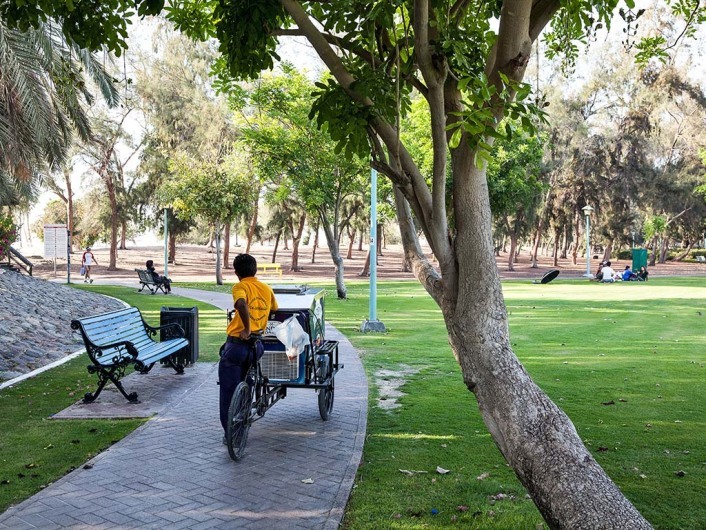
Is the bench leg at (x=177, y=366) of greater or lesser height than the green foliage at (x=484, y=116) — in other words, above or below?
below

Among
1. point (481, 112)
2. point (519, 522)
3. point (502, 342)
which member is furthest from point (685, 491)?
point (481, 112)

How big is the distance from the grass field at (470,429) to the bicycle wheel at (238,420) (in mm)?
1085

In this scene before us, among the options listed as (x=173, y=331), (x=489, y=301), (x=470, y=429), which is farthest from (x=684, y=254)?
(x=489, y=301)

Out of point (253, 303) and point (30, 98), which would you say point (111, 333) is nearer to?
point (253, 303)

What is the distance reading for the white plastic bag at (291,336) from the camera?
6.61 meters

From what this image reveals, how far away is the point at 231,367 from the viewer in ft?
20.3

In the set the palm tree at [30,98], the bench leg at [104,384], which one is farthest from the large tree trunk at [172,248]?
the bench leg at [104,384]

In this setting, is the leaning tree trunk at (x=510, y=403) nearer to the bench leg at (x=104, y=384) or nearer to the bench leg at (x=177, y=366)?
the bench leg at (x=104, y=384)

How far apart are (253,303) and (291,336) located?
0.58 metres

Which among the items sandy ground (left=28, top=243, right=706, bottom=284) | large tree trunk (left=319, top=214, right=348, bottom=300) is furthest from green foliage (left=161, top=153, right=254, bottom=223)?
large tree trunk (left=319, top=214, right=348, bottom=300)

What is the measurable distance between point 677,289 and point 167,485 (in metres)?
30.6

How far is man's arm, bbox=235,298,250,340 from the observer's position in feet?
20.1

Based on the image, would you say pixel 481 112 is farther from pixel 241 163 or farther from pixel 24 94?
pixel 241 163

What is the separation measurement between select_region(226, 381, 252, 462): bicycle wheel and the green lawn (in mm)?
1329
